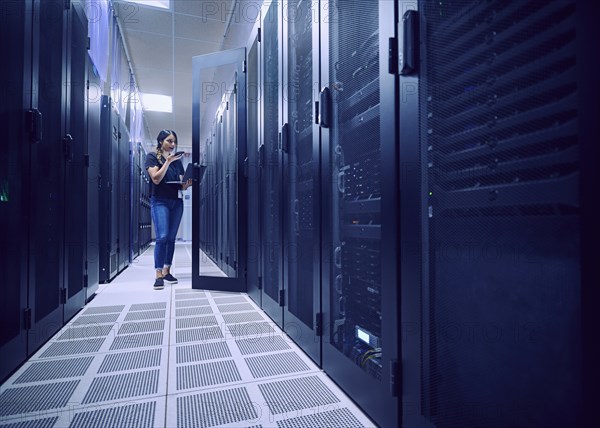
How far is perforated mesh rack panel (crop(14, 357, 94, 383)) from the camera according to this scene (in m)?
1.26

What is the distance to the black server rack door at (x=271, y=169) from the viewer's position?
6.41ft

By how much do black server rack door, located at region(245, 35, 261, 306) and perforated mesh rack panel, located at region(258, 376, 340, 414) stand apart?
3.73 feet

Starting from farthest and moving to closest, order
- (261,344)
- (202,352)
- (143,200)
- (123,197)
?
1. (143,200)
2. (123,197)
3. (261,344)
4. (202,352)

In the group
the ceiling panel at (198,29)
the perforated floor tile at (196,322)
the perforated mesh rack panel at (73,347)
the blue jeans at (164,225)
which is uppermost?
the ceiling panel at (198,29)

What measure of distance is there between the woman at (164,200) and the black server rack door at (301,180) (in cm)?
158

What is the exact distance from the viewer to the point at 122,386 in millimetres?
1192

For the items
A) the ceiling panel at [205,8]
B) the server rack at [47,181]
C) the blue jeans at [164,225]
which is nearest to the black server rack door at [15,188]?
the server rack at [47,181]

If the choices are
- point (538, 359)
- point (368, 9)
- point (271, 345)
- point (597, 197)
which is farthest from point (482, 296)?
point (271, 345)

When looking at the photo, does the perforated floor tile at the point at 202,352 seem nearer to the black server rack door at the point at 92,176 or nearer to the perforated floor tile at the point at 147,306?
the perforated floor tile at the point at 147,306

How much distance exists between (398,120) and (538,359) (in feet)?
1.87

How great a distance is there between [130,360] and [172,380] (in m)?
0.30

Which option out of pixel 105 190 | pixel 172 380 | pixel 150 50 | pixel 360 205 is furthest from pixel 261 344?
pixel 150 50

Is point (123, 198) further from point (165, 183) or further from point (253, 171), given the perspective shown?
point (253, 171)

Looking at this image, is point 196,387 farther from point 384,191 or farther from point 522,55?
point 522,55
